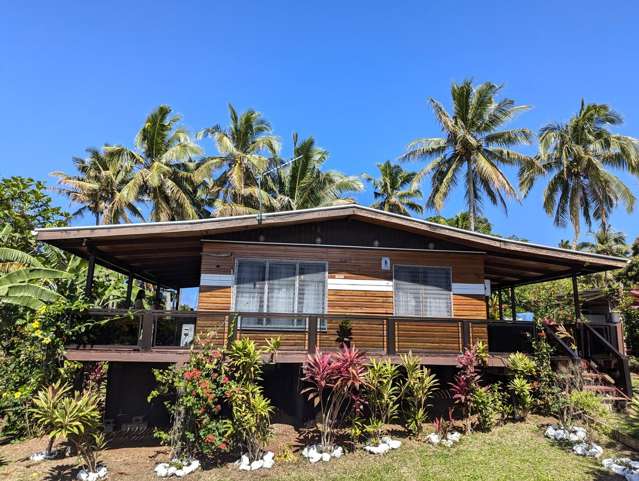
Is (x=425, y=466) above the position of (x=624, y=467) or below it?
below

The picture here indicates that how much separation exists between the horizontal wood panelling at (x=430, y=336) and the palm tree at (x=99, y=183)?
72.6 feet

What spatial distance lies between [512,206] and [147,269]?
20799 millimetres

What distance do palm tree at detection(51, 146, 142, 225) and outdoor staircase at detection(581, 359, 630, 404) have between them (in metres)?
25.5

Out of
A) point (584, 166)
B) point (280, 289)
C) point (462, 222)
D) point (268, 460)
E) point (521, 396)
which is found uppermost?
point (584, 166)

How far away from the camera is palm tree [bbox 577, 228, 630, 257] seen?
37062 millimetres

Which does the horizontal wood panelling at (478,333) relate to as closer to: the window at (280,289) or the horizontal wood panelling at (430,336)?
the horizontal wood panelling at (430,336)

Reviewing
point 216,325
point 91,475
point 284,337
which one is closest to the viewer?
point 91,475

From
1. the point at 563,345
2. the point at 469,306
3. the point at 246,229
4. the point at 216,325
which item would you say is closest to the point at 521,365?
the point at 563,345

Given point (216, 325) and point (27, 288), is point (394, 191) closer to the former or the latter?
point (216, 325)

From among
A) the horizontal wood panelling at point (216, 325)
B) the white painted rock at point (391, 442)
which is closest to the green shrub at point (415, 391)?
the white painted rock at point (391, 442)

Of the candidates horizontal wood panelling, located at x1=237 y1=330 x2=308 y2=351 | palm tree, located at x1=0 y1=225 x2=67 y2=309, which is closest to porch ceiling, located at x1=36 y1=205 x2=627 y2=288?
palm tree, located at x1=0 y1=225 x2=67 y2=309

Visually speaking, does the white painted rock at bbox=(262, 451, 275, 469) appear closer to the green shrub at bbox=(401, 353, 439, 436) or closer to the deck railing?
the deck railing

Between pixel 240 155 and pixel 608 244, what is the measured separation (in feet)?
114

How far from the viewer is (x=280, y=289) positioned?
10.4m
